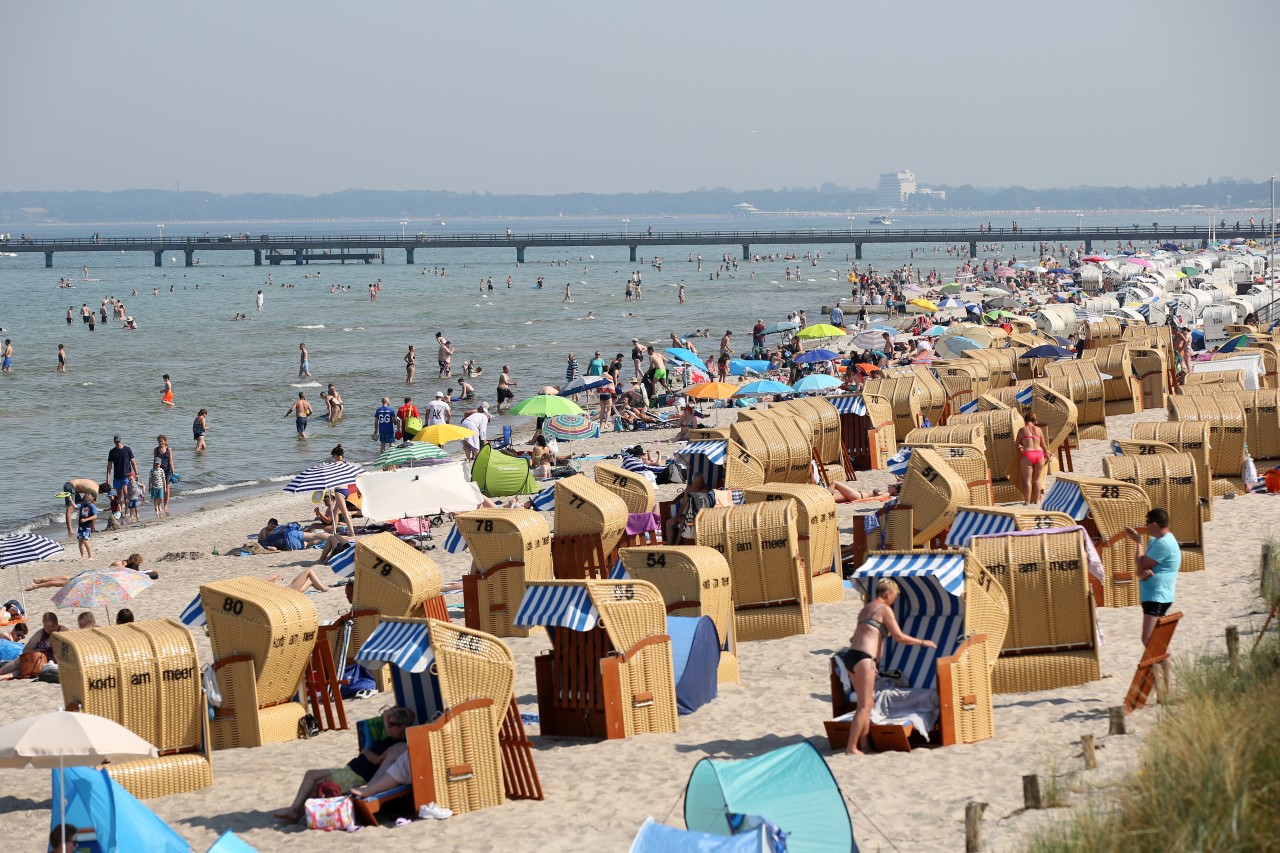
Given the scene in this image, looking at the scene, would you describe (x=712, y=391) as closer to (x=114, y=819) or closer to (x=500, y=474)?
(x=500, y=474)

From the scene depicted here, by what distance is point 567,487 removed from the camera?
11.8m

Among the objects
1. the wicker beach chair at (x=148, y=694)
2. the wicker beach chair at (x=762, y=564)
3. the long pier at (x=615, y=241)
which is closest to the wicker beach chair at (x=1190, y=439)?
the wicker beach chair at (x=762, y=564)

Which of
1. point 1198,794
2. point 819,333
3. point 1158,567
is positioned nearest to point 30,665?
point 1158,567

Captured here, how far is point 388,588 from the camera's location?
402 inches

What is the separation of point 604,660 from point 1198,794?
157 inches

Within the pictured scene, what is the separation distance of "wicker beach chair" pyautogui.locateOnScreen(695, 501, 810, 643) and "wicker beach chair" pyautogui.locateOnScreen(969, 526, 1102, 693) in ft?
6.26

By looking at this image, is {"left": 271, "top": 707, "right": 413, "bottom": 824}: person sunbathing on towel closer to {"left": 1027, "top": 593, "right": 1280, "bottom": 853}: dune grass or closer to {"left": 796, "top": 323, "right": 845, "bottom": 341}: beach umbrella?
{"left": 1027, "top": 593, "right": 1280, "bottom": 853}: dune grass

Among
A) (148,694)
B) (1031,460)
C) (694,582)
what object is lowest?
(148,694)

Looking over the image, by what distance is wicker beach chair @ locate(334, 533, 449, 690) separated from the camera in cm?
1010

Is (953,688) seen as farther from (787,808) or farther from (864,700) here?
(787,808)

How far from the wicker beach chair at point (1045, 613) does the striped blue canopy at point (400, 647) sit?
3.30 m

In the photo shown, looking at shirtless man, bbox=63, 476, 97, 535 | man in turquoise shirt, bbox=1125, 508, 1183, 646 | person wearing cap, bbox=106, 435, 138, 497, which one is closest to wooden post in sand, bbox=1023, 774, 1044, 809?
man in turquoise shirt, bbox=1125, 508, 1183, 646

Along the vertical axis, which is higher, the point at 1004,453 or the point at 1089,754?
the point at 1004,453

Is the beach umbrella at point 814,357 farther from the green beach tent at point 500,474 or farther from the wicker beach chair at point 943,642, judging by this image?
the wicker beach chair at point 943,642
